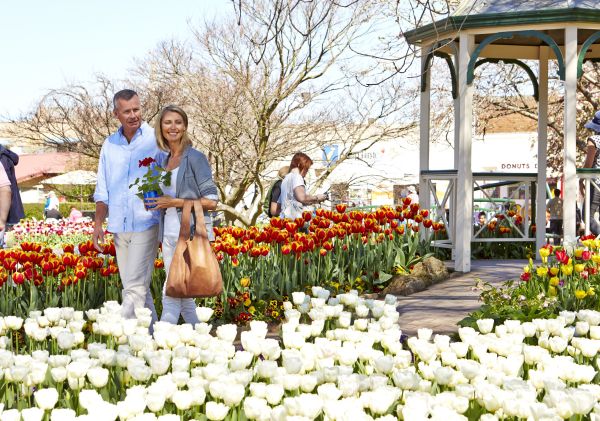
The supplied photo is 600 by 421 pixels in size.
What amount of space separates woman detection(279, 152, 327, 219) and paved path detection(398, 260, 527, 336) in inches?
50.7

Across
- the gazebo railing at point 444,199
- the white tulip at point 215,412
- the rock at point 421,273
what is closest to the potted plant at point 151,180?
the white tulip at point 215,412

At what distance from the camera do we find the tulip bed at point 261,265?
22.2 ft

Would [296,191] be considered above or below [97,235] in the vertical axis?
above

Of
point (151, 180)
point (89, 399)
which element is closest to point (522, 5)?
point (151, 180)

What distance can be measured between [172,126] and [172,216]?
59 centimetres

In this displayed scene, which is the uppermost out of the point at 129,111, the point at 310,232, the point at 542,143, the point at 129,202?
the point at 542,143

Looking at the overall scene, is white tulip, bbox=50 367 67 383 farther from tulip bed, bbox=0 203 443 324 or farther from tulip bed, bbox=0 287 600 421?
tulip bed, bbox=0 203 443 324

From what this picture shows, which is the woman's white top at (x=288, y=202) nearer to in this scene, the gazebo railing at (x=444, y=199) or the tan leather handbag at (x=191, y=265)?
the gazebo railing at (x=444, y=199)

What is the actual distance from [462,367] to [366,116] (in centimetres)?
1390

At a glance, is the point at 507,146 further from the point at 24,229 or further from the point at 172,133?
the point at 172,133

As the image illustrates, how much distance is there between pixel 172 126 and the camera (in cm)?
570

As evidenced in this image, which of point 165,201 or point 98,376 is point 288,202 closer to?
point 165,201

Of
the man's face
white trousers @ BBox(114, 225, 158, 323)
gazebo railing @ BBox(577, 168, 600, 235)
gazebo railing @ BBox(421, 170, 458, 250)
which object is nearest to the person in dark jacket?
white trousers @ BBox(114, 225, 158, 323)

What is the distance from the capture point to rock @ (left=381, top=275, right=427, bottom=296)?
8344 mm
